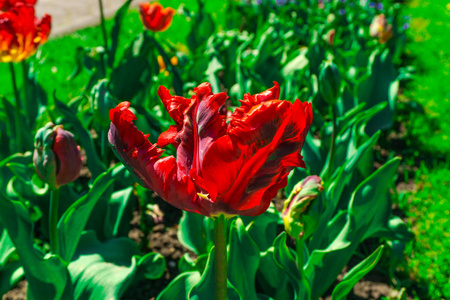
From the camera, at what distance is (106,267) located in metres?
1.53

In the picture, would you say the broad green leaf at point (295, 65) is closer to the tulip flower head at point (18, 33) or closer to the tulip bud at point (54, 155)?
the tulip flower head at point (18, 33)

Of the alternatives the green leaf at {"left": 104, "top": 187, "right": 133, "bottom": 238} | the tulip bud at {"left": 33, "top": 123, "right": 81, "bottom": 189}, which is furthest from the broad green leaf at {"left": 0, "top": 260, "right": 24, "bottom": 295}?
the tulip bud at {"left": 33, "top": 123, "right": 81, "bottom": 189}

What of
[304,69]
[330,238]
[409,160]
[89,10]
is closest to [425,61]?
[409,160]

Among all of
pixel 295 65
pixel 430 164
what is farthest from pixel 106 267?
pixel 430 164

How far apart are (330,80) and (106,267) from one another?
0.91 m

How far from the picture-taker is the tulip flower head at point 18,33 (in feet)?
6.04

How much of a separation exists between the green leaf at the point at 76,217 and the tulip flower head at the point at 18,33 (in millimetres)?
703

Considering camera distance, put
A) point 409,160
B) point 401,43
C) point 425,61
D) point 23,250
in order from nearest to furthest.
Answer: point 23,250
point 409,160
point 401,43
point 425,61

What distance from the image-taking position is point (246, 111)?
0.80m

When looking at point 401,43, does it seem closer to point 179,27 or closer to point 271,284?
point 179,27

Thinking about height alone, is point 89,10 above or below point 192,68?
below

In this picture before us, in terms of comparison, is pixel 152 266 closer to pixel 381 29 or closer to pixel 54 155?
pixel 54 155

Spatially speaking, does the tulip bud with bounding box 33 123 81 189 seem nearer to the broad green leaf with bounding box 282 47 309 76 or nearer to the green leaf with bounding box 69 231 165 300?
the green leaf with bounding box 69 231 165 300

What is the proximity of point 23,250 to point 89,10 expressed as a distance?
16.8 feet
